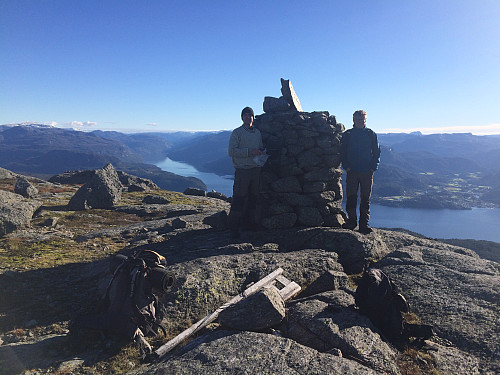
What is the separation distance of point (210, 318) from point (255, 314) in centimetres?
120

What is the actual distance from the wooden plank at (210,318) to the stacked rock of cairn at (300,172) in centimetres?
437

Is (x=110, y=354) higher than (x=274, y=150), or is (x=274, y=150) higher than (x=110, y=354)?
(x=274, y=150)

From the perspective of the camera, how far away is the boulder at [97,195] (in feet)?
77.9

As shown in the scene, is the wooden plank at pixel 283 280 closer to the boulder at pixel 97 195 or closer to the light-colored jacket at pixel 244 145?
the light-colored jacket at pixel 244 145

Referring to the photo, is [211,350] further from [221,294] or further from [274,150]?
[274,150]

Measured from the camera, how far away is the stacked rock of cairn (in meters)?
13.0

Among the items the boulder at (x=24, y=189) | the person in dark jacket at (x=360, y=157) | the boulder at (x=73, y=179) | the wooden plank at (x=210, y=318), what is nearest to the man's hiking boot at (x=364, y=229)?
the person in dark jacket at (x=360, y=157)

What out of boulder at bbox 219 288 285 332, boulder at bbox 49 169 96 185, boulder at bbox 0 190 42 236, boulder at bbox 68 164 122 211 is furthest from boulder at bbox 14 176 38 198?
boulder at bbox 219 288 285 332

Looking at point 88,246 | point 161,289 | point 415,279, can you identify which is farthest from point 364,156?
point 88,246

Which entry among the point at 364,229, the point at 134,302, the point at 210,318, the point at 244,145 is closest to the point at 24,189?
the point at 244,145

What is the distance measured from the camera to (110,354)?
243 inches

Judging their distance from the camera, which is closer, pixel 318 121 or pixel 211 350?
pixel 211 350

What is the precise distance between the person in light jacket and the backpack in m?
5.81

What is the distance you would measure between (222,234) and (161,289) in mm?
6280
